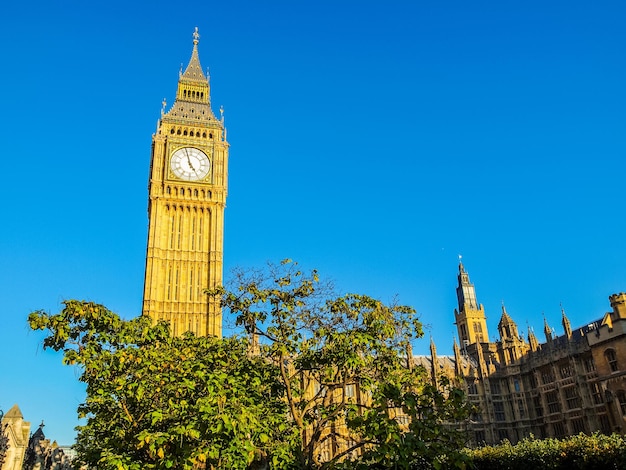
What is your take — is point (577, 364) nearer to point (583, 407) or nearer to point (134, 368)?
point (583, 407)

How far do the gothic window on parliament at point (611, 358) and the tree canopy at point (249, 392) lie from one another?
34.8 m

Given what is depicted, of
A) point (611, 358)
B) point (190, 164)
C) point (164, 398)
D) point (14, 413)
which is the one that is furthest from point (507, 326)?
point (164, 398)

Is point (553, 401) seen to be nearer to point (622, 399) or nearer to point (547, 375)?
point (547, 375)

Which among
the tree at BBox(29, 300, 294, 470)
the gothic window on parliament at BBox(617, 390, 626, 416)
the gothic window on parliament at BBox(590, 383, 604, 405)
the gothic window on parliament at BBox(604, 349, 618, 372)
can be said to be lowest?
the tree at BBox(29, 300, 294, 470)

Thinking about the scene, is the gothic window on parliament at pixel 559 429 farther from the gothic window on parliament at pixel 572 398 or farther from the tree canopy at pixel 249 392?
the tree canopy at pixel 249 392

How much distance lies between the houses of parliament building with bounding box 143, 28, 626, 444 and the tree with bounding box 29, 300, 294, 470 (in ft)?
106

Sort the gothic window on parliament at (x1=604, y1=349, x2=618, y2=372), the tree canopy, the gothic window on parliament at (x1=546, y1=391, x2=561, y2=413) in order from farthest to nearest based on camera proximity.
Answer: the gothic window on parliament at (x1=546, y1=391, x2=561, y2=413), the gothic window on parliament at (x1=604, y1=349, x2=618, y2=372), the tree canopy

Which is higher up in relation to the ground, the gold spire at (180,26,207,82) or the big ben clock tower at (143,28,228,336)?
the gold spire at (180,26,207,82)

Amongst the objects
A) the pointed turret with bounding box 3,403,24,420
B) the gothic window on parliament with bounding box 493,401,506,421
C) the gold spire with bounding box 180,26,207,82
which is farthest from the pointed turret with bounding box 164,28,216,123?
the gothic window on parliament with bounding box 493,401,506,421

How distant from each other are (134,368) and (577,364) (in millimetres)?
46173

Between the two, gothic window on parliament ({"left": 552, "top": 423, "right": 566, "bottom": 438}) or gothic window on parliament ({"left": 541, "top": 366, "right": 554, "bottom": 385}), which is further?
gothic window on parliament ({"left": 541, "top": 366, "right": 554, "bottom": 385})

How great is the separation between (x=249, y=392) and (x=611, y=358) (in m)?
39.9

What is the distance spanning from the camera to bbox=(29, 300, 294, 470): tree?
12.6 metres

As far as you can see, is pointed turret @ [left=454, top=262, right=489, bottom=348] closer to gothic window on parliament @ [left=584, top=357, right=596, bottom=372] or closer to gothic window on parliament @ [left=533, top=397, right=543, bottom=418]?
gothic window on parliament @ [left=533, top=397, right=543, bottom=418]
